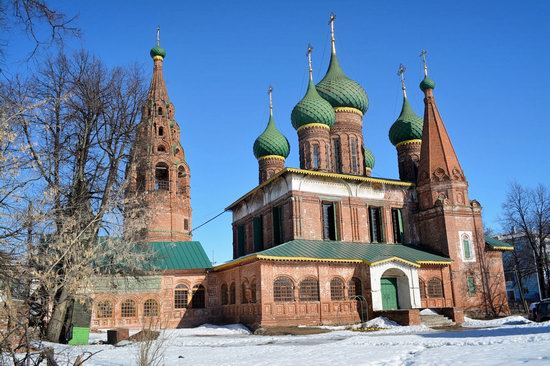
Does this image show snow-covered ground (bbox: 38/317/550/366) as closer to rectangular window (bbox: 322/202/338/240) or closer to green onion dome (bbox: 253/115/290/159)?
rectangular window (bbox: 322/202/338/240)

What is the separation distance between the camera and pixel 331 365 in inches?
352

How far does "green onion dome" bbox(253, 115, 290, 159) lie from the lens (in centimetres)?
3275

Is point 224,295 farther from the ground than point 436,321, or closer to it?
farther from the ground

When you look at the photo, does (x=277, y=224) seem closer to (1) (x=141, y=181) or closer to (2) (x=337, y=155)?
(2) (x=337, y=155)

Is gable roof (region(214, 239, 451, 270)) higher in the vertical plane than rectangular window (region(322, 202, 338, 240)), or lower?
lower

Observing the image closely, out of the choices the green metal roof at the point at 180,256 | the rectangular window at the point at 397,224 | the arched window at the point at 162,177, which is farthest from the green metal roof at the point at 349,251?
the arched window at the point at 162,177

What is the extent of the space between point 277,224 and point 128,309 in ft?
26.7

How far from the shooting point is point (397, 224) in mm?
26531

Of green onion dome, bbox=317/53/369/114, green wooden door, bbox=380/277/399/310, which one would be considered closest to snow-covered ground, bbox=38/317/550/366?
green wooden door, bbox=380/277/399/310

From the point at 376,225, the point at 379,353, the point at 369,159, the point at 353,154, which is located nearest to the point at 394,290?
the point at 376,225

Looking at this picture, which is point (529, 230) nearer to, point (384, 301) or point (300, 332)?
point (384, 301)

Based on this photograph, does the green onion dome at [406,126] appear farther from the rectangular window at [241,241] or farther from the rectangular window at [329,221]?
the rectangular window at [241,241]

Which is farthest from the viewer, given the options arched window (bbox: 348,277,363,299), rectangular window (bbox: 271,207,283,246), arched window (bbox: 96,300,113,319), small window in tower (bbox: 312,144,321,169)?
small window in tower (bbox: 312,144,321,169)

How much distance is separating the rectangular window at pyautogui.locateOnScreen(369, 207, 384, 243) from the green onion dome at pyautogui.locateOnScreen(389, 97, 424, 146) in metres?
7.57
